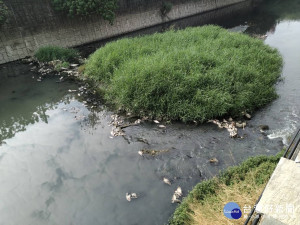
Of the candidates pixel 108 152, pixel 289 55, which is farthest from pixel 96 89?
pixel 289 55

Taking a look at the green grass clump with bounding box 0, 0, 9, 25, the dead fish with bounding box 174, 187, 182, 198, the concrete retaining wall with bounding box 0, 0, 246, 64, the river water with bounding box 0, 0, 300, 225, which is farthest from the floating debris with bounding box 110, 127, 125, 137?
the concrete retaining wall with bounding box 0, 0, 246, 64

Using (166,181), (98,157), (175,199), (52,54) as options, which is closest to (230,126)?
(166,181)

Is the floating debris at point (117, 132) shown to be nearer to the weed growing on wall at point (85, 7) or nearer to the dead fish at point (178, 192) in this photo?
the dead fish at point (178, 192)

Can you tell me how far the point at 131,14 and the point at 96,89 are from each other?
14861mm

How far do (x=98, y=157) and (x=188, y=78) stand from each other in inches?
203

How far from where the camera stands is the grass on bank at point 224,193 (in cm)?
573

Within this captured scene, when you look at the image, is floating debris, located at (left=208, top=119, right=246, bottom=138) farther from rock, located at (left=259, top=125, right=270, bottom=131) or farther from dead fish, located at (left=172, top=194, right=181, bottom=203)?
dead fish, located at (left=172, top=194, right=181, bottom=203)

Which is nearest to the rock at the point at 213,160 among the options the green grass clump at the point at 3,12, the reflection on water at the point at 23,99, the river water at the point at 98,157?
the river water at the point at 98,157

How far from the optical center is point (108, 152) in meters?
8.83

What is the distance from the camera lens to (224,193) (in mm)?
6352

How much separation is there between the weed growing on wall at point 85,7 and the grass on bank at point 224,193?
54.3 feet

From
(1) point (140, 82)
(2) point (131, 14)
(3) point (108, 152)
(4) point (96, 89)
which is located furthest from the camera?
(2) point (131, 14)

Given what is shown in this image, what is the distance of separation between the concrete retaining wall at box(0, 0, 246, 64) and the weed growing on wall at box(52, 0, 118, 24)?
0.93 m

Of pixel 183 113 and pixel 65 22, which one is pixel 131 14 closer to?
pixel 65 22
